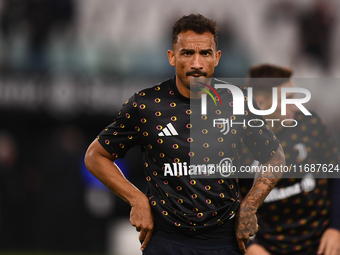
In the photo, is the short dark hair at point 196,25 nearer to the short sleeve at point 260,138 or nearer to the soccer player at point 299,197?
the short sleeve at point 260,138

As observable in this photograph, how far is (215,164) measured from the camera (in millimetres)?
2770

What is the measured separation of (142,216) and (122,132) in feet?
1.71

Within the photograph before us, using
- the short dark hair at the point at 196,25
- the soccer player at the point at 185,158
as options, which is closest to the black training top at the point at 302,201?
the soccer player at the point at 185,158

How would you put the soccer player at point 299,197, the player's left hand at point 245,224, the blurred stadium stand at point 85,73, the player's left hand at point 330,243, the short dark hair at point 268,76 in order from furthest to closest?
the blurred stadium stand at point 85,73, the short dark hair at point 268,76, the soccer player at point 299,197, the player's left hand at point 330,243, the player's left hand at point 245,224

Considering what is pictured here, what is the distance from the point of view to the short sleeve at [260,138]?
2.81 meters

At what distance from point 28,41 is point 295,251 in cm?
785

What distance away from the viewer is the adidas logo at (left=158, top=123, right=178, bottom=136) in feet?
9.11

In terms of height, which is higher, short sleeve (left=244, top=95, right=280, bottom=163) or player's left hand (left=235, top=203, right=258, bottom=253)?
short sleeve (left=244, top=95, right=280, bottom=163)

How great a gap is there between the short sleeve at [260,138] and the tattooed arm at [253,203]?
1.7 inches

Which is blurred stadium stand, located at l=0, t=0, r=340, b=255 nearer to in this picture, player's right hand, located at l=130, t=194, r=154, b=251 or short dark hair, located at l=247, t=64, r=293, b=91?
short dark hair, located at l=247, t=64, r=293, b=91

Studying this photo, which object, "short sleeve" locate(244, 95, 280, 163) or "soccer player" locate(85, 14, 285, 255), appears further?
"short sleeve" locate(244, 95, 280, 163)

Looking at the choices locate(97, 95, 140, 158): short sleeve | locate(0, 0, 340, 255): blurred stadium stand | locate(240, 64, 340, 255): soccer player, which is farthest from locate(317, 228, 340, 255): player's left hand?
locate(0, 0, 340, 255): blurred stadium stand

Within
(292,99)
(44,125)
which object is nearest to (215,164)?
(292,99)

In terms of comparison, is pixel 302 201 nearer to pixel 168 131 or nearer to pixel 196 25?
pixel 168 131
